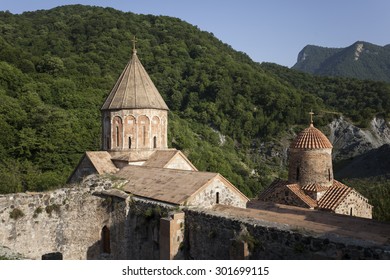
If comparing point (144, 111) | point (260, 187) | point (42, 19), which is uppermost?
point (42, 19)

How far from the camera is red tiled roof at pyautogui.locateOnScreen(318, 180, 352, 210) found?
46.5ft

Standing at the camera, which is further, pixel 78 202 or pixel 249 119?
pixel 249 119

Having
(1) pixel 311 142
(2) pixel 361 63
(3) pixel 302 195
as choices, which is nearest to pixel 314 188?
(3) pixel 302 195

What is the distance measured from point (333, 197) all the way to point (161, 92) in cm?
3897

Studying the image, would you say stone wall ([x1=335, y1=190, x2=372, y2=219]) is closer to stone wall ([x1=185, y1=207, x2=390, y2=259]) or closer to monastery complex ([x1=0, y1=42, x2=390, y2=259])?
monastery complex ([x1=0, y1=42, x2=390, y2=259])

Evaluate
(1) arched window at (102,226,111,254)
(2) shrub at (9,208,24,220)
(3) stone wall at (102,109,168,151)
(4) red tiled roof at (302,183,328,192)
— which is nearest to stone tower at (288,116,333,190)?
(4) red tiled roof at (302,183,328,192)

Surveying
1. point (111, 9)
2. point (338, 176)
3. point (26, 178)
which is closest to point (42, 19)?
point (111, 9)

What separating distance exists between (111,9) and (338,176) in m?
52.2

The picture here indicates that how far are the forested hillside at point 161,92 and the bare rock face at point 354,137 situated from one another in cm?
215

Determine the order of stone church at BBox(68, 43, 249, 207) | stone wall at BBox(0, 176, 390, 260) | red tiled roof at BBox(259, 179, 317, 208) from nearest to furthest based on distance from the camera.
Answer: stone wall at BBox(0, 176, 390, 260) < stone church at BBox(68, 43, 249, 207) < red tiled roof at BBox(259, 179, 317, 208)

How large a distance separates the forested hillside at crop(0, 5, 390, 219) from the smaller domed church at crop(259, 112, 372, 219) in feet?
55.6

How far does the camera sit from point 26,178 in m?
25.0

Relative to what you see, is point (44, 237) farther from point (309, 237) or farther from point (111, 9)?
point (111, 9)

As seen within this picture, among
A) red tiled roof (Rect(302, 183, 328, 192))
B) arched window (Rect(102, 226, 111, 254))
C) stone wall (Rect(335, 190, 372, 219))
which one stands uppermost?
red tiled roof (Rect(302, 183, 328, 192))
